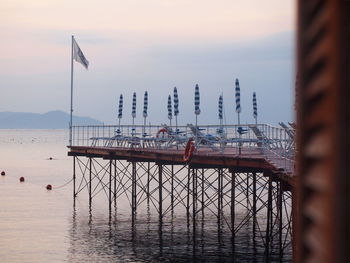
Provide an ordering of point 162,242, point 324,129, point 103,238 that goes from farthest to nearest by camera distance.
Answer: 1. point 103,238
2. point 162,242
3. point 324,129

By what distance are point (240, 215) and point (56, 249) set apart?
13.3 m

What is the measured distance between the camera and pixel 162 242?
3353 cm

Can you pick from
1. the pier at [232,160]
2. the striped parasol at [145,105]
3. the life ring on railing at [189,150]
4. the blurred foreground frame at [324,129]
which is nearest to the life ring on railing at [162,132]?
the pier at [232,160]

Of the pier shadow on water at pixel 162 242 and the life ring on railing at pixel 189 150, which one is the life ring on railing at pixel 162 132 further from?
the life ring on railing at pixel 189 150

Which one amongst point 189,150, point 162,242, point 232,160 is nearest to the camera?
point 232,160

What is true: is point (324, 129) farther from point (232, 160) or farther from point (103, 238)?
point (103, 238)

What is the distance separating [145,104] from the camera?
174ft

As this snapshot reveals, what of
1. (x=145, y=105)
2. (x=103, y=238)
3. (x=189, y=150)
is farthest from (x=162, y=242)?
(x=145, y=105)

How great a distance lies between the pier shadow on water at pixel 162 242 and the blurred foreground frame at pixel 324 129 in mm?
27712

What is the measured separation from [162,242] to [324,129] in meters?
32.6

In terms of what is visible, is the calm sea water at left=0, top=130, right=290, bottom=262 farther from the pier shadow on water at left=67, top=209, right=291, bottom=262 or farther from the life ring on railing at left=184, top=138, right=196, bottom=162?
the life ring on railing at left=184, top=138, right=196, bottom=162

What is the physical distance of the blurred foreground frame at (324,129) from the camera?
1.15 meters

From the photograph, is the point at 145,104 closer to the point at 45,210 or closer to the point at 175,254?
the point at 45,210

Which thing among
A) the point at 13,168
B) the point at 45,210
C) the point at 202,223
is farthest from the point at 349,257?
the point at 13,168
